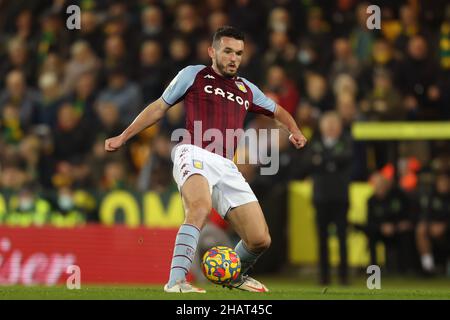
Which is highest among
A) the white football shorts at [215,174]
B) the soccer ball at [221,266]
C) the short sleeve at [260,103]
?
the short sleeve at [260,103]

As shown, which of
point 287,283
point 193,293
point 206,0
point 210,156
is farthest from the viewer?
point 206,0

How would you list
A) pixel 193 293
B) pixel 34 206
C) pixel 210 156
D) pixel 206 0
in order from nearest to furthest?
pixel 193 293 < pixel 210 156 < pixel 34 206 < pixel 206 0

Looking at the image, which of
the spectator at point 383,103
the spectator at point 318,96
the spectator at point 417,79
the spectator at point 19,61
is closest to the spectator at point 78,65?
the spectator at point 19,61

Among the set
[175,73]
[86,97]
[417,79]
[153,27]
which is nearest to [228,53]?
[417,79]

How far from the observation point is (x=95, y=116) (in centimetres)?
1789

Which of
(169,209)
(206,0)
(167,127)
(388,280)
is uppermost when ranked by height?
(206,0)

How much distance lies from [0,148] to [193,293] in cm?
995

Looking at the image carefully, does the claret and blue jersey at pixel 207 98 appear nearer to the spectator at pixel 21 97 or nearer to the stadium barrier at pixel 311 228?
the stadium barrier at pixel 311 228

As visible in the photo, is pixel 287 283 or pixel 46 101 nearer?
pixel 287 283

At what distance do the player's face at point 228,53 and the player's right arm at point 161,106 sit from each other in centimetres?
24

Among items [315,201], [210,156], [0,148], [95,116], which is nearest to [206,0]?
[95,116]

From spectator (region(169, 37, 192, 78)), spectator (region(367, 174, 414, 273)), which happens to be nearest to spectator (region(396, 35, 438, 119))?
spectator (region(367, 174, 414, 273))

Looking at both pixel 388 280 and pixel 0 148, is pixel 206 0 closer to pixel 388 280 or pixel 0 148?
pixel 0 148

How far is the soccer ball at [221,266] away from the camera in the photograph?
9781 mm
